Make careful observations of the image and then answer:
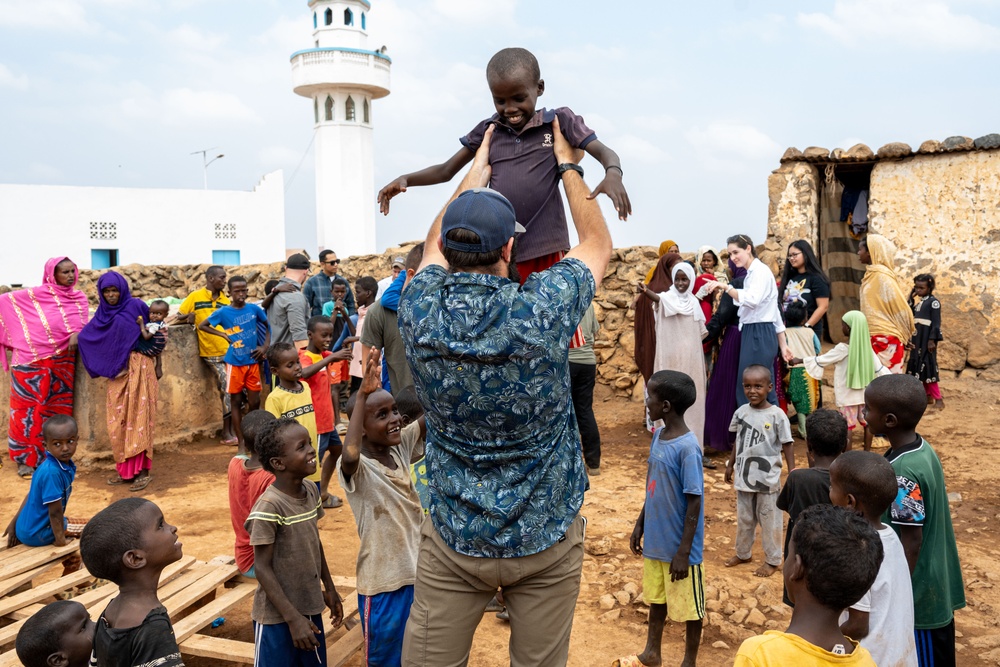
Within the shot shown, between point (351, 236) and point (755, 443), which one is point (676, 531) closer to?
point (755, 443)

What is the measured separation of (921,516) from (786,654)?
1147 mm

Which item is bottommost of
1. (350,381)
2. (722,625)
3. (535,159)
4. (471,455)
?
(722,625)

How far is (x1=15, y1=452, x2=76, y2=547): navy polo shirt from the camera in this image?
429 cm

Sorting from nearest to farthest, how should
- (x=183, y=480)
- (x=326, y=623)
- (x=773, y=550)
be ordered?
1. (x=326, y=623)
2. (x=773, y=550)
3. (x=183, y=480)

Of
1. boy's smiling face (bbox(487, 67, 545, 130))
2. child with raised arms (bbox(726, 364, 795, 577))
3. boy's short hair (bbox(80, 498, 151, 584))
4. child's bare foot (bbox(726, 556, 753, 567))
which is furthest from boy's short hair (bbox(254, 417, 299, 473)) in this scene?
child's bare foot (bbox(726, 556, 753, 567))

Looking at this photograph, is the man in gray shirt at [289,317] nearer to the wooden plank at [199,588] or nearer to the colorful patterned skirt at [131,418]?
the colorful patterned skirt at [131,418]

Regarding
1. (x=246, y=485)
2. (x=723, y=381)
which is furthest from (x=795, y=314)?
(x=246, y=485)

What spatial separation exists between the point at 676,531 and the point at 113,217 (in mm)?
27133

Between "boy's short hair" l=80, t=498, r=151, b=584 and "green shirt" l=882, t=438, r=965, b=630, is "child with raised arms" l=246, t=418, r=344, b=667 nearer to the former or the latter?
"boy's short hair" l=80, t=498, r=151, b=584

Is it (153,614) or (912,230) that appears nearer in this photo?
(153,614)

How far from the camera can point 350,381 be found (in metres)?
9.55

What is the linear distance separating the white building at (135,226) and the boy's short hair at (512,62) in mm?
26433

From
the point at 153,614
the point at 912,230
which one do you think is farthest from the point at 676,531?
the point at 912,230

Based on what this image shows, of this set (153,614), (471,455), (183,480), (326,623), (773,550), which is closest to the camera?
(471,455)
